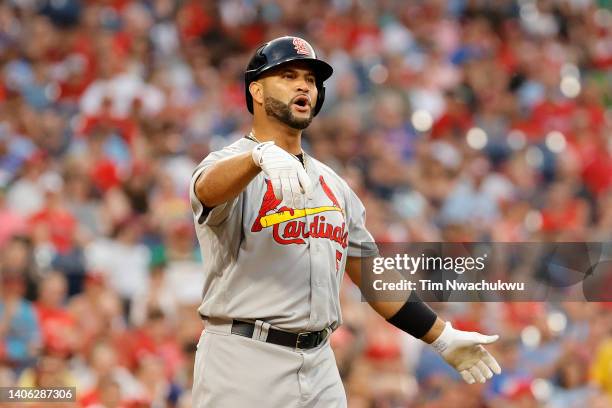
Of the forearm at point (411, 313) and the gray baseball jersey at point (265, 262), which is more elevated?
the gray baseball jersey at point (265, 262)

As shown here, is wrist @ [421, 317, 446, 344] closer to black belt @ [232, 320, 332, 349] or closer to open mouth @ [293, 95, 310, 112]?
black belt @ [232, 320, 332, 349]

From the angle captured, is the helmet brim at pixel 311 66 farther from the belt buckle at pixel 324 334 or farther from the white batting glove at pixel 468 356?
the white batting glove at pixel 468 356

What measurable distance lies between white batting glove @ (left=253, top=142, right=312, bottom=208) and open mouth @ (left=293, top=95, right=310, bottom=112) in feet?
1.63

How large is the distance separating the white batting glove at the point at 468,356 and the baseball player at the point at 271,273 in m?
0.47

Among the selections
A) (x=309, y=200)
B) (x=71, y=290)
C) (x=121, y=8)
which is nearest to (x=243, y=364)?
(x=309, y=200)

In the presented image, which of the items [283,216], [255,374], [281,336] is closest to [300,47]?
[283,216]

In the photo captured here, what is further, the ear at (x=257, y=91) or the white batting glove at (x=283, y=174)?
the ear at (x=257, y=91)

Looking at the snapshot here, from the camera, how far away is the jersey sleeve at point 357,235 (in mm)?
4023

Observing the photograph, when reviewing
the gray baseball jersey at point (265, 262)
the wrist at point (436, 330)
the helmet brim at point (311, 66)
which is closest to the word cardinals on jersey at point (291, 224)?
the gray baseball jersey at point (265, 262)

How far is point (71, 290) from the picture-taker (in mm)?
7535

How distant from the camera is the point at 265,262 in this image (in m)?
3.59

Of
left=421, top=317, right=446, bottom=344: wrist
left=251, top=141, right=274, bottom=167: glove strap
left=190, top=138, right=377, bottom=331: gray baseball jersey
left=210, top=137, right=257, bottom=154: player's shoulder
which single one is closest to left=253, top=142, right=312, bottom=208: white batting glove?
left=251, top=141, right=274, bottom=167: glove strap

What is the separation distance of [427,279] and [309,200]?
46.7 inches

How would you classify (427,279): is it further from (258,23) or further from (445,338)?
(258,23)
